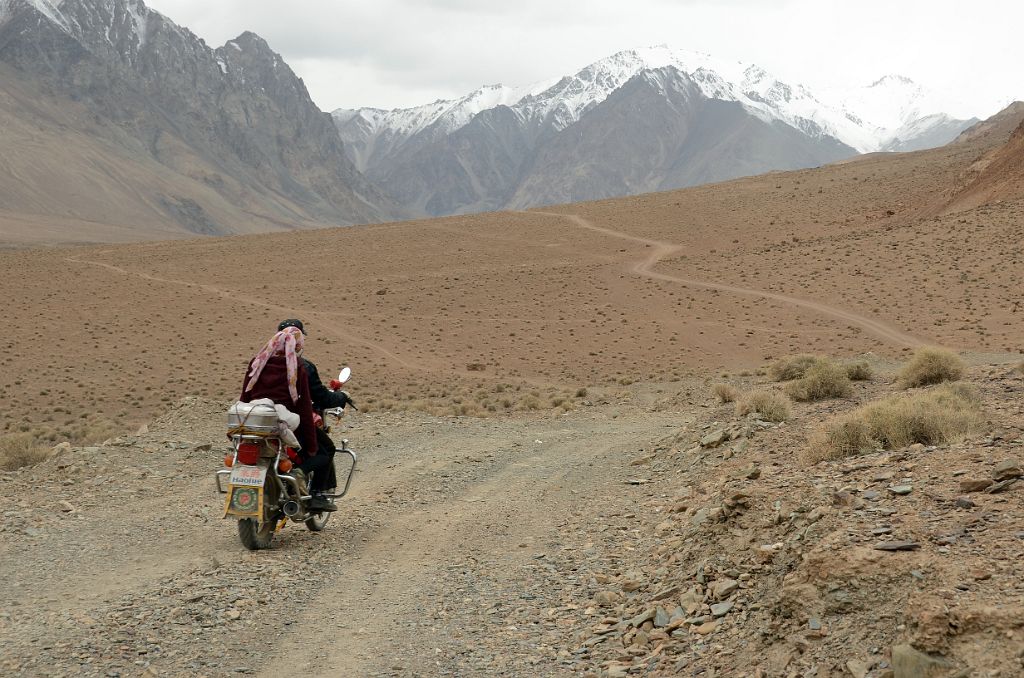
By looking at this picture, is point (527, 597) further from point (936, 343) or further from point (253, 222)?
point (253, 222)

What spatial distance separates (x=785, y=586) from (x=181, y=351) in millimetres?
32649

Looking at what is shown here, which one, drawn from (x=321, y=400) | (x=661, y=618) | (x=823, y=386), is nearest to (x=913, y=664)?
(x=661, y=618)

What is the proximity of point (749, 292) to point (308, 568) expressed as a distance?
37.0 m

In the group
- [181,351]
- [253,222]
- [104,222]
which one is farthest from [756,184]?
[253,222]

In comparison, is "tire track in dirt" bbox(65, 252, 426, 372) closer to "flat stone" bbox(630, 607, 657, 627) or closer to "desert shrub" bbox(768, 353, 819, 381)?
"desert shrub" bbox(768, 353, 819, 381)

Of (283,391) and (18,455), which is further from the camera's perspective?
(18,455)

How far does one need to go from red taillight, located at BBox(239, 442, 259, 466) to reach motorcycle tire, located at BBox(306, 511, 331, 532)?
3.31 ft

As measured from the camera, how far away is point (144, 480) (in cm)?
1187

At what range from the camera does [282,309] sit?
43.2 m

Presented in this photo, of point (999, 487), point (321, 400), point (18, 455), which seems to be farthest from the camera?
point (18, 455)

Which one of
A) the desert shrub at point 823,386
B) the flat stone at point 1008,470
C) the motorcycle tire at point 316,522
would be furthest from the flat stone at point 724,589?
the desert shrub at point 823,386

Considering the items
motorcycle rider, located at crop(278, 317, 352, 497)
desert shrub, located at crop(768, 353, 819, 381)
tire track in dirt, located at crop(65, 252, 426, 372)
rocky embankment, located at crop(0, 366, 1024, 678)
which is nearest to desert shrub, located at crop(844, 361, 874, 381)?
desert shrub, located at crop(768, 353, 819, 381)

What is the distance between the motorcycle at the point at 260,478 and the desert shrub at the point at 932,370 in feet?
30.8

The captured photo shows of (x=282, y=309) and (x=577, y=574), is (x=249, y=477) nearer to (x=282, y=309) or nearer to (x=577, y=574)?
(x=577, y=574)
